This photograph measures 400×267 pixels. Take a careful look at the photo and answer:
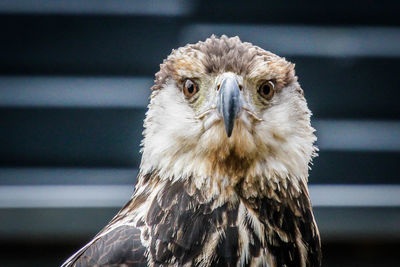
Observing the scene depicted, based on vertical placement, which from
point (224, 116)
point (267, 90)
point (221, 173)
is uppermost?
point (267, 90)

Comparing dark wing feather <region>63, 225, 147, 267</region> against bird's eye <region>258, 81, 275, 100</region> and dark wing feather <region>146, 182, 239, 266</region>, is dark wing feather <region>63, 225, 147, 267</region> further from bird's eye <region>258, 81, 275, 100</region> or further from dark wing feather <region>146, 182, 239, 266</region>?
bird's eye <region>258, 81, 275, 100</region>

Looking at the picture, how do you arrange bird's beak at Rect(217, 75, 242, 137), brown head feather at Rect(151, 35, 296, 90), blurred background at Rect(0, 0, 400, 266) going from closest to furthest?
bird's beak at Rect(217, 75, 242, 137)
brown head feather at Rect(151, 35, 296, 90)
blurred background at Rect(0, 0, 400, 266)

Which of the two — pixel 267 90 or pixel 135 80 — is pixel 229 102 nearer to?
pixel 267 90

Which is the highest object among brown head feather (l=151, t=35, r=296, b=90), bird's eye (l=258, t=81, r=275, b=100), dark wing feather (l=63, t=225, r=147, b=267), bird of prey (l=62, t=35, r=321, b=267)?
brown head feather (l=151, t=35, r=296, b=90)

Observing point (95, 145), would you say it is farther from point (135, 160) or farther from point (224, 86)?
point (224, 86)

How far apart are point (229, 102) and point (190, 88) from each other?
232mm

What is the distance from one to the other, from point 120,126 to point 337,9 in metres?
1.74

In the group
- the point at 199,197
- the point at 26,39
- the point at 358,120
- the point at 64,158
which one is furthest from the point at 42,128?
the point at 199,197

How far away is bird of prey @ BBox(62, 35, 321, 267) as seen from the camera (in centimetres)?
202

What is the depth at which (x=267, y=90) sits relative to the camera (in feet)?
7.18

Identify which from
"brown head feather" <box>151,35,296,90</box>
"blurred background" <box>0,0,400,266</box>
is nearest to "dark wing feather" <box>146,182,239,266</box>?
"brown head feather" <box>151,35,296,90</box>

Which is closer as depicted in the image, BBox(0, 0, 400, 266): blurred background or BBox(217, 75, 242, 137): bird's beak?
BBox(217, 75, 242, 137): bird's beak

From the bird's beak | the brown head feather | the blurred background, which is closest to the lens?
the bird's beak

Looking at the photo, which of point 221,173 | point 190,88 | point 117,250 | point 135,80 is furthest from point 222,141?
point 135,80
